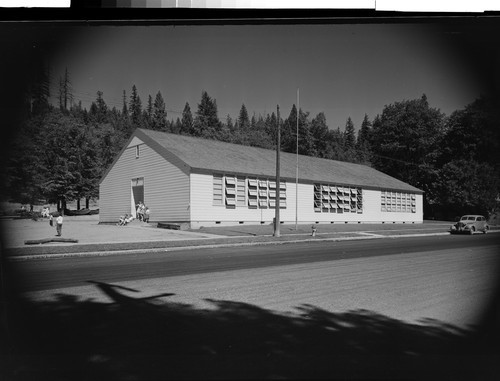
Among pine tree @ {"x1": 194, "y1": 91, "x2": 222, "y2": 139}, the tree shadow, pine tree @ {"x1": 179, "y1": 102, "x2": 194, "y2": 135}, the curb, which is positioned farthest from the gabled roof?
the tree shadow

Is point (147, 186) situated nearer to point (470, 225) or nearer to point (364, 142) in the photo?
point (364, 142)

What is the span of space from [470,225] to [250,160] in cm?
503

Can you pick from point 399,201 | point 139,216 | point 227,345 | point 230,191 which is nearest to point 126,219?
point 139,216

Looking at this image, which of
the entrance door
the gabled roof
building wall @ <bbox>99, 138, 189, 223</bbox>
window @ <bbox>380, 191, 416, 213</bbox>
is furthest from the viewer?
the entrance door

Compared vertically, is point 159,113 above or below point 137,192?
above

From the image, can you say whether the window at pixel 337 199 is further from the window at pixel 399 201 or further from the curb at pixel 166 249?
the curb at pixel 166 249

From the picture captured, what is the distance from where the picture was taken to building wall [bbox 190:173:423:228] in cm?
790

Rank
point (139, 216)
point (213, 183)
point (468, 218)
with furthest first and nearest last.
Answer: point (213, 183)
point (139, 216)
point (468, 218)

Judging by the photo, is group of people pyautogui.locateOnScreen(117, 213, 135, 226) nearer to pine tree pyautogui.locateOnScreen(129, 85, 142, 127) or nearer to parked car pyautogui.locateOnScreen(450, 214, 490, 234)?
pine tree pyautogui.locateOnScreen(129, 85, 142, 127)

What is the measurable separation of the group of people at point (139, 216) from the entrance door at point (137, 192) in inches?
3.4

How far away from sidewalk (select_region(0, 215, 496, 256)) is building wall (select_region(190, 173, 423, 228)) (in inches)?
7.3

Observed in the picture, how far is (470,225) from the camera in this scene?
5758mm

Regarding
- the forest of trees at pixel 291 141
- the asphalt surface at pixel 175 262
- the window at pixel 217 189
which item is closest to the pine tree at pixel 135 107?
the forest of trees at pixel 291 141

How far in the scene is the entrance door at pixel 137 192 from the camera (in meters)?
8.48
